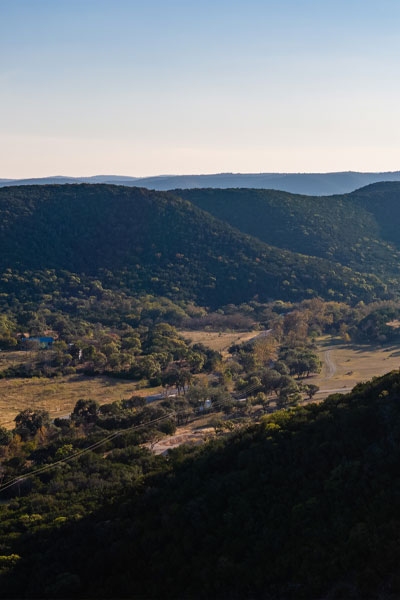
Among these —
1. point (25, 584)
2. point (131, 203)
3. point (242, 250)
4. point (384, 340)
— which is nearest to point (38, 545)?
point (25, 584)

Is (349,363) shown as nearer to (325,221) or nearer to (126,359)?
(126,359)

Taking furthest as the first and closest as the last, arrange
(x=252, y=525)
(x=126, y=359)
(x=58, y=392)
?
(x=126, y=359) < (x=58, y=392) < (x=252, y=525)

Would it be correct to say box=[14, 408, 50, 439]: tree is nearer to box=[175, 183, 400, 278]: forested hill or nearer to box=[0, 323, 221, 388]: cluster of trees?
box=[0, 323, 221, 388]: cluster of trees

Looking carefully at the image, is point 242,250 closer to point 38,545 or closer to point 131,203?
point 131,203

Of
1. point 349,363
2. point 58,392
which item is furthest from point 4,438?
point 349,363

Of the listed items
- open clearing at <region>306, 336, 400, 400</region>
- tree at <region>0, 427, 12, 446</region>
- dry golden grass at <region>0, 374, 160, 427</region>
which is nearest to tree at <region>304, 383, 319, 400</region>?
open clearing at <region>306, 336, 400, 400</region>
